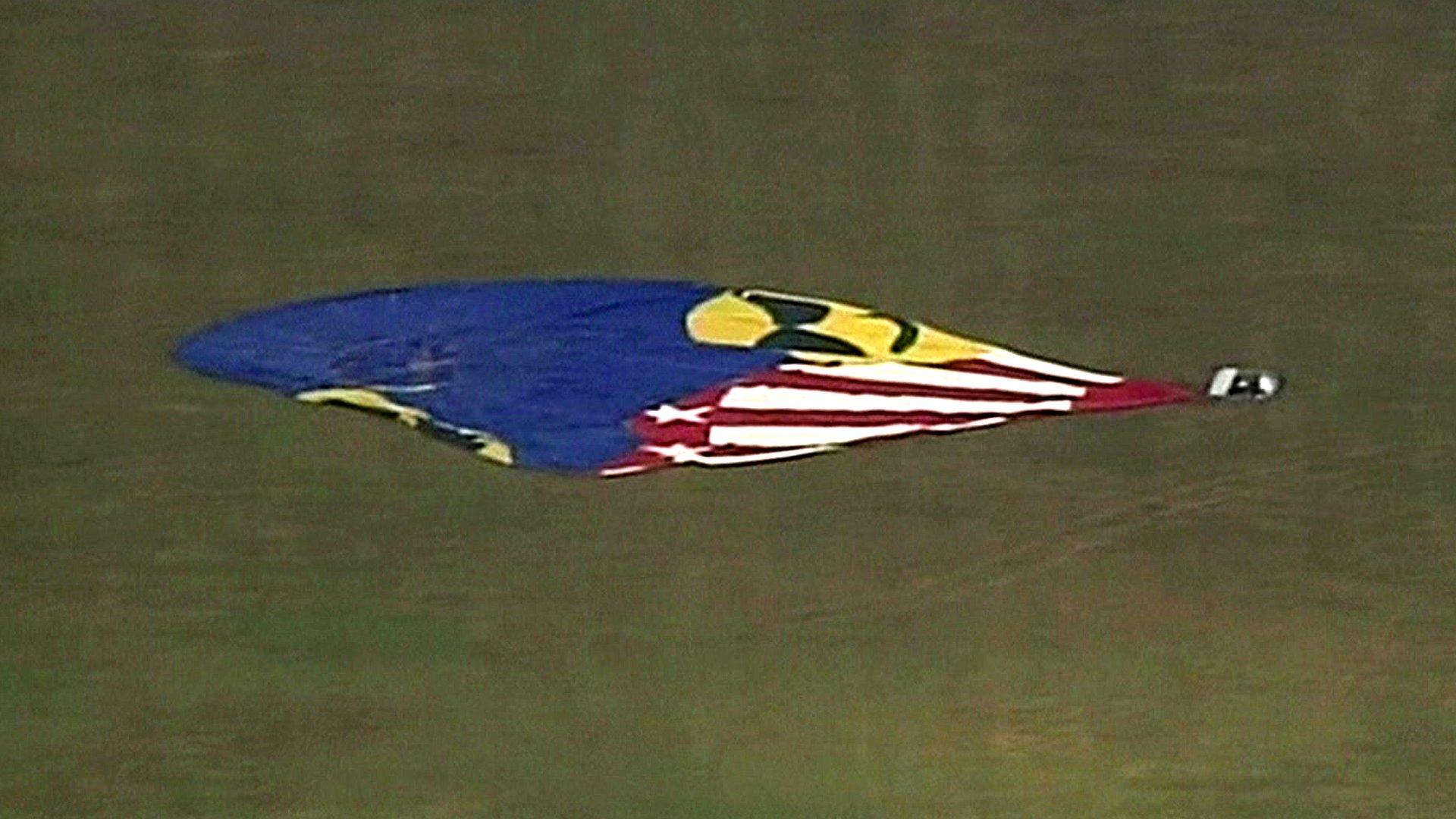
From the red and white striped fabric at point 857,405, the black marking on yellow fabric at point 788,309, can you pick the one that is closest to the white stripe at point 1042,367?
the red and white striped fabric at point 857,405

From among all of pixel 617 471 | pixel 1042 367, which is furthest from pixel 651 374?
pixel 1042 367

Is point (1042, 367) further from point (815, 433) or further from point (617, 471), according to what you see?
point (617, 471)

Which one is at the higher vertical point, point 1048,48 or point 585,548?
point 1048,48

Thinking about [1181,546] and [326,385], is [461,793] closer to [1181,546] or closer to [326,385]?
[326,385]

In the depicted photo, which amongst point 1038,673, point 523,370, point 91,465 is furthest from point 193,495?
point 1038,673

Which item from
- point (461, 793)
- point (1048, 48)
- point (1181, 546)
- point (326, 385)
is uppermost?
point (1048, 48)

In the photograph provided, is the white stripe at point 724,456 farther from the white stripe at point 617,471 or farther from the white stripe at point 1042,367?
the white stripe at point 1042,367
